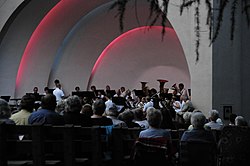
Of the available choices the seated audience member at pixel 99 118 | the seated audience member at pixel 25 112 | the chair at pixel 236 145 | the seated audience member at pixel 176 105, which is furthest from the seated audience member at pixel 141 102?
the chair at pixel 236 145

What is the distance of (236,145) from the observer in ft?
19.8

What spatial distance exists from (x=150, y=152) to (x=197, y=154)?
0.68 m

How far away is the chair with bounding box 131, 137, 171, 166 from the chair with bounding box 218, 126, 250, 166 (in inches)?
37.6

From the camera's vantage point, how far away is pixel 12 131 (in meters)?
5.76

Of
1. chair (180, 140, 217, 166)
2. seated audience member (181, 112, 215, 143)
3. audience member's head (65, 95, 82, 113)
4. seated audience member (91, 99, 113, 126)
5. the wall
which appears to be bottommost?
chair (180, 140, 217, 166)

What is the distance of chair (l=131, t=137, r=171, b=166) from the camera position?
17.7ft

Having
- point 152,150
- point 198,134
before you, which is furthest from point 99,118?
point 152,150

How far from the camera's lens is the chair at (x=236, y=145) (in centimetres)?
602

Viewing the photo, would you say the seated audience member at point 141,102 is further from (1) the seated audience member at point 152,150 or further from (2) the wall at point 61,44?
(1) the seated audience member at point 152,150

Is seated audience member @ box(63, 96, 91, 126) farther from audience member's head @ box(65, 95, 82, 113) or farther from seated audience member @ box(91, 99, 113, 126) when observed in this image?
seated audience member @ box(91, 99, 113, 126)

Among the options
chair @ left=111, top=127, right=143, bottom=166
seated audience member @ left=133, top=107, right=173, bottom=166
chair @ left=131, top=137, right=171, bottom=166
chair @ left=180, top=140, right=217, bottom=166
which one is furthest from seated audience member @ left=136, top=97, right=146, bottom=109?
chair @ left=131, top=137, right=171, bottom=166

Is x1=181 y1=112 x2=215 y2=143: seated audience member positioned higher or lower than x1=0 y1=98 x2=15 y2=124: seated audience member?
lower

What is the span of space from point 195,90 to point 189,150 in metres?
7.63

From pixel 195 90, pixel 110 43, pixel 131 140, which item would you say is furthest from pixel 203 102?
pixel 110 43
